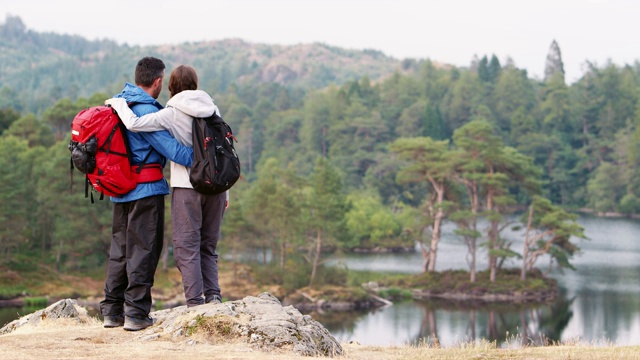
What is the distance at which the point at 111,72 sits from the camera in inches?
5413

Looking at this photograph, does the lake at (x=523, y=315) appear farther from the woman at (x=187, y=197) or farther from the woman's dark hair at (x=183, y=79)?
the woman's dark hair at (x=183, y=79)

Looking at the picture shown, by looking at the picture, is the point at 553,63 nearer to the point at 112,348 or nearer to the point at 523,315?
the point at 523,315

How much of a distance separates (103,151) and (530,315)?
75.7 ft

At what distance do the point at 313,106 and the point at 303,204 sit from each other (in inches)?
1574

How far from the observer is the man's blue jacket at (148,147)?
5.46 m

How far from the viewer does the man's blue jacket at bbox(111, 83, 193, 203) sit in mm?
5461

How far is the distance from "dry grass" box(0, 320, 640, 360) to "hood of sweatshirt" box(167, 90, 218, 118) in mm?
1304

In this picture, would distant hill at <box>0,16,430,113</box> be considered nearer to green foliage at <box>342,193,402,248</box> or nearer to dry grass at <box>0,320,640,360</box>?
green foliage at <box>342,193,402,248</box>

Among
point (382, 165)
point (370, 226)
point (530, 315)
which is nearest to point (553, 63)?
point (382, 165)

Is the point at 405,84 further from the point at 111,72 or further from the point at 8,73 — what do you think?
the point at 8,73

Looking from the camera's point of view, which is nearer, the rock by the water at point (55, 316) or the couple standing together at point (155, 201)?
the couple standing together at point (155, 201)

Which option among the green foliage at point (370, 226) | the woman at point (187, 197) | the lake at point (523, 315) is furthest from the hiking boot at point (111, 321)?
the green foliage at point (370, 226)

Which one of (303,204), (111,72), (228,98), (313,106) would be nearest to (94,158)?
(303,204)

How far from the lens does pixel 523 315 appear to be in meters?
26.8
